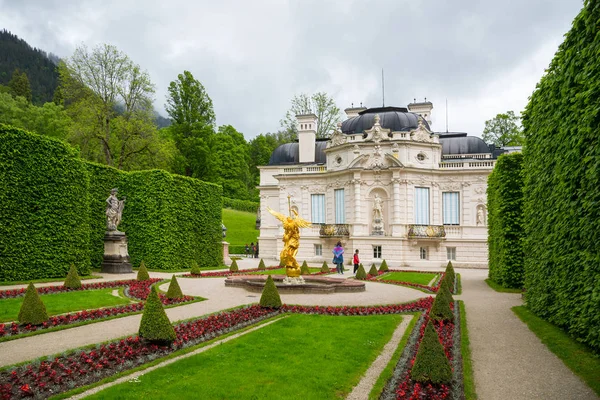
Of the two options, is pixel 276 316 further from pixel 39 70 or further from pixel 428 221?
pixel 39 70

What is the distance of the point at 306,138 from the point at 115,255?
963 inches

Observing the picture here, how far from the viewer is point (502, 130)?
5831cm

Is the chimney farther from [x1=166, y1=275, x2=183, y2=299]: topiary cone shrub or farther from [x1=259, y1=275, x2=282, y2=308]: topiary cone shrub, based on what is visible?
[x1=259, y1=275, x2=282, y2=308]: topiary cone shrub

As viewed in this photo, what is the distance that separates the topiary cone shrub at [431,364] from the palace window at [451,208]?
1271 inches

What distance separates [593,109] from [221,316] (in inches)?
384

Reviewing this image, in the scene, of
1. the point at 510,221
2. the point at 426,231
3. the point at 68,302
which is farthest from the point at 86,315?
the point at 426,231

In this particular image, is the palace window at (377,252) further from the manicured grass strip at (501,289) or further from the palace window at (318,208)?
the manicured grass strip at (501,289)

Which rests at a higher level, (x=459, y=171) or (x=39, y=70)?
(x=39, y=70)

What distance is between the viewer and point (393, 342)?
10227 millimetres

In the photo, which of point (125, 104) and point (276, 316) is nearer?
point (276, 316)

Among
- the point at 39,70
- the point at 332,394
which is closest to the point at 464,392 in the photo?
the point at 332,394

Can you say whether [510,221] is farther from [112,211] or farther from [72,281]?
[112,211]

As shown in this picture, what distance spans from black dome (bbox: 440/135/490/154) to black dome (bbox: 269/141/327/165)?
11.7 m

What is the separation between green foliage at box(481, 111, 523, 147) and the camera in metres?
56.9
